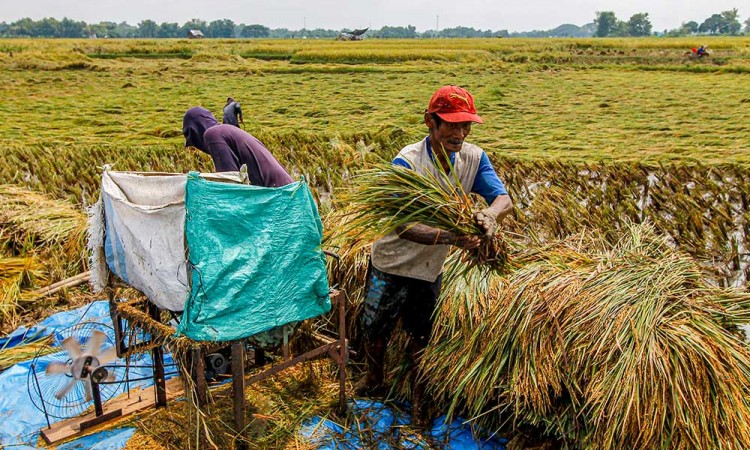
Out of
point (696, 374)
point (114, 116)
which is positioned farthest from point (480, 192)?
point (114, 116)

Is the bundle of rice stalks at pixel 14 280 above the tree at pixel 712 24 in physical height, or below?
below

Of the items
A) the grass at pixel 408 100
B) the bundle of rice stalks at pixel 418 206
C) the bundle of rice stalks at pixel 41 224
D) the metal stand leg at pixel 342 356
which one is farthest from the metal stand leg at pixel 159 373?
the grass at pixel 408 100

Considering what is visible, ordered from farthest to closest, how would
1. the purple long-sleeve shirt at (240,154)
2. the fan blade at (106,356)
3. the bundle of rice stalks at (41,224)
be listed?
1. the bundle of rice stalks at (41,224)
2. the purple long-sleeve shirt at (240,154)
3. the fan blade at (106,356)

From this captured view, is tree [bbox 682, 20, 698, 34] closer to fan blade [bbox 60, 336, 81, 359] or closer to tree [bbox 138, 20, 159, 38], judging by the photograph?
tree [bbox 138, 20, 159, 38]

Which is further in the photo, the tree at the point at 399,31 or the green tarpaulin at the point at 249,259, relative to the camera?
the tree at the point at 399,31

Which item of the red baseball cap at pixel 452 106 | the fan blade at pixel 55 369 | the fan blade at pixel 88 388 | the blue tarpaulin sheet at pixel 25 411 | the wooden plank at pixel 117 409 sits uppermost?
the red baseball cap at pixel 452 106

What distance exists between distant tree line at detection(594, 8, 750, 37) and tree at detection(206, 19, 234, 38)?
65.7 m

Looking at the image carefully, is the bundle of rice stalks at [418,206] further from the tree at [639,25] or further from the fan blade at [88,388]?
the tree at [639,25]

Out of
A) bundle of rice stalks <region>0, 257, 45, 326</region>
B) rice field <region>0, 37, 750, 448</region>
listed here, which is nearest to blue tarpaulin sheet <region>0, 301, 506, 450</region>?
rice field <region>0, 37, 750, 448</region>

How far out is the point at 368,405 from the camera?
9.45ft

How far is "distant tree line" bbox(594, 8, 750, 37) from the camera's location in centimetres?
10781

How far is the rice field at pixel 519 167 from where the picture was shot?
2.43 meters

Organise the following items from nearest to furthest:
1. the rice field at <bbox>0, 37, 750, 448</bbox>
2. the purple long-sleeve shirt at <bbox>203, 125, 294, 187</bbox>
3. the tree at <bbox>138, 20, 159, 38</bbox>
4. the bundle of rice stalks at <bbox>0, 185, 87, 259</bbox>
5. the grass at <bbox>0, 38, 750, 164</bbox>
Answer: the rice field at <bbox>0, 37, 750, 448</bbox>, the purple long-sleeve shirt at <bbox>203, 125, 294, 187</bbox>, the bundle of rice stalks at <bbox>0, 185, 87, 259</bbox>, the grass at <bbox>0, 38, 750, 164</bbox>, the tree at <bbox>138, 20, 159, 38</bbox>

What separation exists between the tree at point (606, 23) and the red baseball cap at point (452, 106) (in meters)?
118
